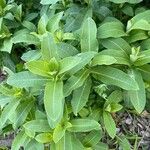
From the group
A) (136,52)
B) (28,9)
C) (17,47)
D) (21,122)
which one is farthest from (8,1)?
Answer: (136,52)

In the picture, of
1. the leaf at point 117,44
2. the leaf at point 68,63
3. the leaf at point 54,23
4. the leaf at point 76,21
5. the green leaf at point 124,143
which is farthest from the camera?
the green leaf at point 124,143

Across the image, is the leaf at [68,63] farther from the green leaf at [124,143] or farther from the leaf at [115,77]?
the green leaf at [124,143]

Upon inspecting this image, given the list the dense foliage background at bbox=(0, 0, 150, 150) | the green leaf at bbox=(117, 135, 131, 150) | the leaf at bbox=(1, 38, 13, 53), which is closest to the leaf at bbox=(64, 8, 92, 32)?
the dense foliage background at bbox=(0, 0, 150, 150)

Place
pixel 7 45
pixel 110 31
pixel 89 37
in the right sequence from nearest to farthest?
pixel 89 37, pixel 110 31, pixel 7 45

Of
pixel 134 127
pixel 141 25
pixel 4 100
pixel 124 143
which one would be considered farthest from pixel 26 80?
pixel 134 127

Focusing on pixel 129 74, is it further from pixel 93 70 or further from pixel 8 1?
pixel 8 1

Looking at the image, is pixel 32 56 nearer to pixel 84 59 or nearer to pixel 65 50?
pixel 65 50

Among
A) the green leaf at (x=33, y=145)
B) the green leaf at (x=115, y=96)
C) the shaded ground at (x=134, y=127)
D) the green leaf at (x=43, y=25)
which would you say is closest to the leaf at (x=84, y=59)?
the green leaf at (x=115, y=96)
